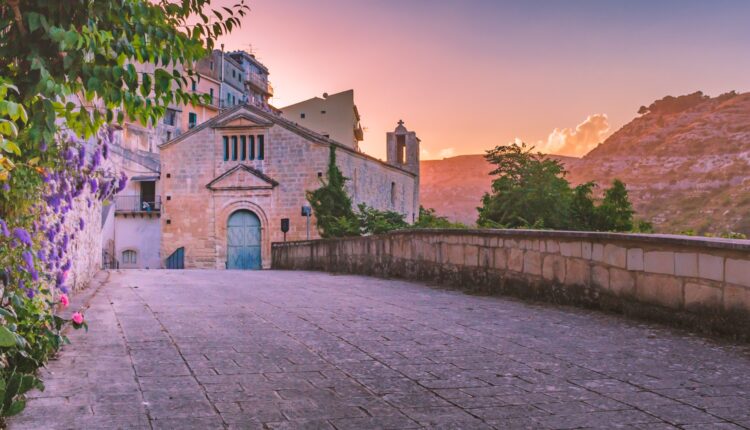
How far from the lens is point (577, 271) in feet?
24.7

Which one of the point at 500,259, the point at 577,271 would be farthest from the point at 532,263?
the point at 577,271

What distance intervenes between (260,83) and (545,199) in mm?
53776

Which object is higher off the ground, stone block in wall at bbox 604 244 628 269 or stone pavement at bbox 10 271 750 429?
stone block in wall at bbox 604 244 628 269

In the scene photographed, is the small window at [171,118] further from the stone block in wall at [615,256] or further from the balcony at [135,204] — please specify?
the stone block in wall at [615,256]

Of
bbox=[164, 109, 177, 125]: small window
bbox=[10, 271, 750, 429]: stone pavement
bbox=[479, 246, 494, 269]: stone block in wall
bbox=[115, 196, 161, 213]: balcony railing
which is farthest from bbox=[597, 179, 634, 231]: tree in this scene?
bbox=[164, 109, 177, 125]: small window

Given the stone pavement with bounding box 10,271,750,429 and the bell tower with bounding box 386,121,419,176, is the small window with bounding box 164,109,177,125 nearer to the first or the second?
the bell tower with bounding box 386,121,419,176

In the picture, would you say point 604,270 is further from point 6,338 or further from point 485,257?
point 6,338

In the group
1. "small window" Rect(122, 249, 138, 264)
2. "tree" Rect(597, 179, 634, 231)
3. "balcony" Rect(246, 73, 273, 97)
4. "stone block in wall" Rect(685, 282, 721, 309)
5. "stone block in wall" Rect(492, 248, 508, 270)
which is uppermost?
"balcony" Rect(246, 73, 273, 97)

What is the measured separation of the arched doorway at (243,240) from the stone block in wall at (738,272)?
29732 millimetres

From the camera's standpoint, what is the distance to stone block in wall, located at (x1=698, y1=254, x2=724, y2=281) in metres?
5.46

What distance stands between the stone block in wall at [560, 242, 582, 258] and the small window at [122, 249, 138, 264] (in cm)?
4025

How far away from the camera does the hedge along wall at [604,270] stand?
17.8ft

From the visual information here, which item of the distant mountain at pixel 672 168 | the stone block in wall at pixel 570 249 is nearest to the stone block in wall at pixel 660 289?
the stone block in wall at pixel 570 249

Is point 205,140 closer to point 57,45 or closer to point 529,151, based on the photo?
point 529,151
